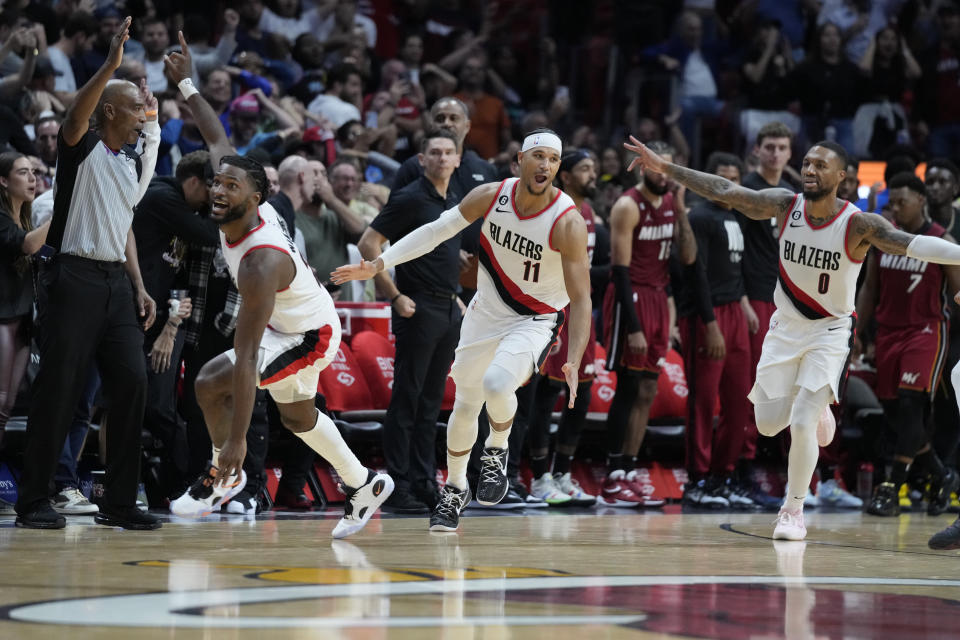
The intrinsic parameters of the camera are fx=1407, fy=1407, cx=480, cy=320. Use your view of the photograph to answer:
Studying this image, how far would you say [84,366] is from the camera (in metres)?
7.39

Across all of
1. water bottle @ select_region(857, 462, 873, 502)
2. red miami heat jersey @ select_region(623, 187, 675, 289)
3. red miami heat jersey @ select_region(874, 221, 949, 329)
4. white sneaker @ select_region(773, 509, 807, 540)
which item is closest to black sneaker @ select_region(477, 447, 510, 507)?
white sneaker @ select_region(773, 509, 807, 540)

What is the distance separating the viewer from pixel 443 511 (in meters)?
7.95

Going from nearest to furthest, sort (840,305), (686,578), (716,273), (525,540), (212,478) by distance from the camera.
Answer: (686,578) → (212,478) → (525,540) → (840,305) → (716,273)

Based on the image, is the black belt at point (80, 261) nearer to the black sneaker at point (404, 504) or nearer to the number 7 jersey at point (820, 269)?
the black sneaker at point (404, 504)

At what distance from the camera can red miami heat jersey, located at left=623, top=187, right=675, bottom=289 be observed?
10.5m

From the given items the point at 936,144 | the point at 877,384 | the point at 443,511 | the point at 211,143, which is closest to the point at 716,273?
the point at 877,384

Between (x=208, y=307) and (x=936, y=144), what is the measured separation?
1049cm

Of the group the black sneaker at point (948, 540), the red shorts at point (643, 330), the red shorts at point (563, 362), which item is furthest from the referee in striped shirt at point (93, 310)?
the black sneaker at point (948, 540)

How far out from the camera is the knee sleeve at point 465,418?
7977 millimetres

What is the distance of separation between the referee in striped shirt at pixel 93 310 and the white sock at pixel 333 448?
0.95m

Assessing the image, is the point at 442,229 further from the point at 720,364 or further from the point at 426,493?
the point at 720,364

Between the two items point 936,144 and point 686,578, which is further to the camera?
point 936,144

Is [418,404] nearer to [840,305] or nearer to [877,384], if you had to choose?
[840,305]

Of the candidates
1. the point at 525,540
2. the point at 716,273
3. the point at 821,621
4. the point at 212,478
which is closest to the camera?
the point at 821,621
